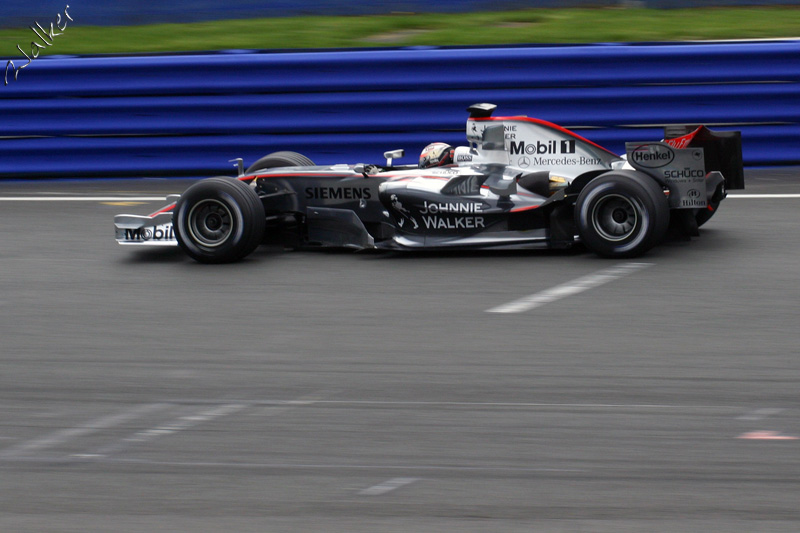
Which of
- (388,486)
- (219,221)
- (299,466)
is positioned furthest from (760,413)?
(219,221)

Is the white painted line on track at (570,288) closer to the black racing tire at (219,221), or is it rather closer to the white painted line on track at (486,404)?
the white painted line on track at (486,404)

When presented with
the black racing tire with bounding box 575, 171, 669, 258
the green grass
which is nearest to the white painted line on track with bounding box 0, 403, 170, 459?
the black racing tire with bounding box 575, 171, 669, 258

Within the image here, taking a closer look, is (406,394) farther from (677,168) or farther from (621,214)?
(677,168)

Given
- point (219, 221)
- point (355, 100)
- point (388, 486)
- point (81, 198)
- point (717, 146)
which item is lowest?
point (388, 486)

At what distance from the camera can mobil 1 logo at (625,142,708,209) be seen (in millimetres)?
6930

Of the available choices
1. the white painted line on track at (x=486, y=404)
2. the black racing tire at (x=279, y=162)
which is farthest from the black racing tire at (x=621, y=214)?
the white painted line on track at (x=486, y=404)

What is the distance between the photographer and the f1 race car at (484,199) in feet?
22.8

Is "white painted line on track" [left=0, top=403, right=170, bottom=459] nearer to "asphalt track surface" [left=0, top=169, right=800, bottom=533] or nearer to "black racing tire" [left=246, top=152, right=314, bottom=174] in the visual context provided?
"asphalt track surface" [left=0, top=169, right=800, bottom=533]

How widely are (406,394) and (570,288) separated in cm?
201

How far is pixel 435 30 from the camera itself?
1259cm

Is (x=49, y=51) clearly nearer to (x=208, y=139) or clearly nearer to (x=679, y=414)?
(x=208, y=139)

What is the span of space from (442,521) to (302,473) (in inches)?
25.0

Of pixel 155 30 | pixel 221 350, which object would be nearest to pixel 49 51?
pixel 155 30

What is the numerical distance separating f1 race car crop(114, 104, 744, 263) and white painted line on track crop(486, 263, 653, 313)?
0.62ft
